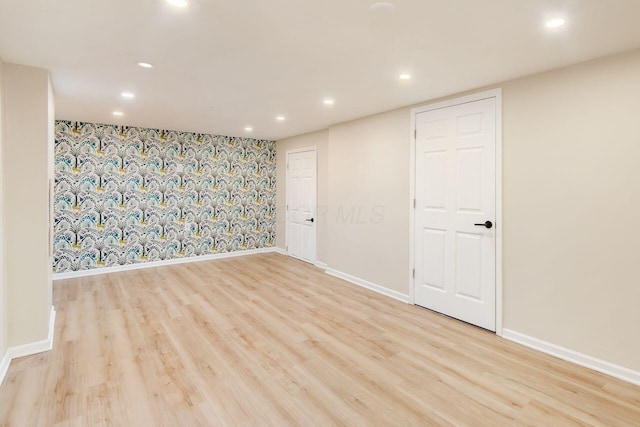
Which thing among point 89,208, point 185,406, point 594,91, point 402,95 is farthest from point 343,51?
point 89,208

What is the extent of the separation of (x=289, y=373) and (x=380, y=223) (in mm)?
2460

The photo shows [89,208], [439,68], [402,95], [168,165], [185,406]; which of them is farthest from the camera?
[168,165]

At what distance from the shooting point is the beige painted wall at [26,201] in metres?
2.70

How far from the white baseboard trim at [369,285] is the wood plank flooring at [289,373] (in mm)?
197

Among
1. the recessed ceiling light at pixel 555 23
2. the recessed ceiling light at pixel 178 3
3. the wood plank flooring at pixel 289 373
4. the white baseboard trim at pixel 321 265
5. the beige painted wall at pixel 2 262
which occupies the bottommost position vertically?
the wood plank flooring at pixel 289 373

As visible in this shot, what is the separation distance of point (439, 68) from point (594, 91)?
3.88 feet

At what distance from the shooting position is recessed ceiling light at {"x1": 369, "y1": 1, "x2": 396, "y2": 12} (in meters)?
1.80

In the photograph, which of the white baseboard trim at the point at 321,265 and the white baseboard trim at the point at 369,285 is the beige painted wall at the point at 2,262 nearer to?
the white baseboard trim at the point at 369,285

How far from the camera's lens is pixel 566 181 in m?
2.68

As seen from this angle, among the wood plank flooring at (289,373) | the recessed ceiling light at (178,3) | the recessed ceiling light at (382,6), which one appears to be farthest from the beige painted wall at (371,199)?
the recessed ceiling light at (178,3)

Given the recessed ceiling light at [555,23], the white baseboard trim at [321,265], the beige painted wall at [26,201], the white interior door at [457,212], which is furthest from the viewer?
the white baseboard trim at [321,265]

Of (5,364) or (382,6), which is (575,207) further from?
(5,364)

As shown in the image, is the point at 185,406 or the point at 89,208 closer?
the point at 185,406

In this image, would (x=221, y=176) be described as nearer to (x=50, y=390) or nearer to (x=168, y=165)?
(x=168, y=165)
